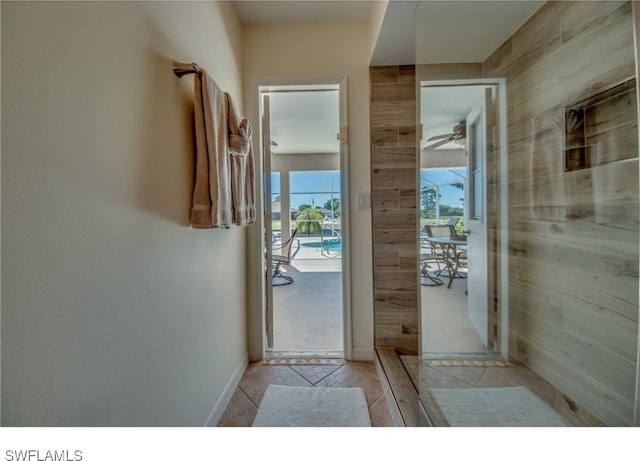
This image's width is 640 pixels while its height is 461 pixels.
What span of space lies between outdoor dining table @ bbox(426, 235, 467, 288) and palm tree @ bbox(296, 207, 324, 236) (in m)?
4.43

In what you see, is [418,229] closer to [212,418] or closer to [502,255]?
[502,255]

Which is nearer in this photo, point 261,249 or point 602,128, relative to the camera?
point 602,128

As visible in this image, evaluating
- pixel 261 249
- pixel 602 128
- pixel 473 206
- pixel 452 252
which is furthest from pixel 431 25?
pixel 261 249

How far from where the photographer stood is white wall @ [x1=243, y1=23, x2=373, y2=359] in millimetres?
1855

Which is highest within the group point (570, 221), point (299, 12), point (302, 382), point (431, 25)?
point (299, 12)

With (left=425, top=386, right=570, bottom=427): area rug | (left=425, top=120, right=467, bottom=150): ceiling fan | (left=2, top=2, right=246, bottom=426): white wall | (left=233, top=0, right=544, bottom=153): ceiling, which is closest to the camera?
(left=2, top=2, right=246, bottom=426): white wall

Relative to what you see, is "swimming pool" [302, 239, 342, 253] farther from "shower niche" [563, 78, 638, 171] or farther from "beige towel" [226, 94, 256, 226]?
"shower niche" [563, 78, 638, 171]

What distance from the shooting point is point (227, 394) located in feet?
4.83

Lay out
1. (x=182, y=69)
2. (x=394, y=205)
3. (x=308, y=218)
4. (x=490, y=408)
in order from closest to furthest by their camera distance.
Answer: (x=182, y=69) < (x=490, y=408) < (x=394, y=205) < (x=308, y=218)

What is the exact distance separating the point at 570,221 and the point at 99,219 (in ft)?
6.15

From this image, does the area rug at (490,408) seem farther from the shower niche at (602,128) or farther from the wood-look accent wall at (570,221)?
the shower niche at (602,128)

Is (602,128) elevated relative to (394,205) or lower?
elevated

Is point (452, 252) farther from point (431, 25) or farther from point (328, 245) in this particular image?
point (328, 245)

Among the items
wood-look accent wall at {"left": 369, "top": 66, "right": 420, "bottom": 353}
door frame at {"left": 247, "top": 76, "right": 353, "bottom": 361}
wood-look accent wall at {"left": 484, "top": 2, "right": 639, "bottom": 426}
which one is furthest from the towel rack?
wood-look accent wall at {"left": 484, "top": 2, "right": 639, "bottom": 426}
